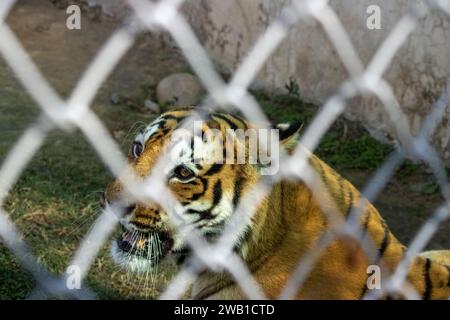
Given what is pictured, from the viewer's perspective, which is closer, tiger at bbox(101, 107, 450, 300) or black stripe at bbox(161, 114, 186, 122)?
tiger at bbox(101, 107, 450, 300)

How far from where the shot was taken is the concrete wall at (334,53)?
12.5 feet

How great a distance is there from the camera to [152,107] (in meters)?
4.48

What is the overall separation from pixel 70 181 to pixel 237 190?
1.41 metres

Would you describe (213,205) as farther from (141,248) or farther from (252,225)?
(141,248)

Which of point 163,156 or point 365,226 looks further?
point 365,226

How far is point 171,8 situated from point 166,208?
0.80 meters

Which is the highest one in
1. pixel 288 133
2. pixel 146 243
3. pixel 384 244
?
pixel 288 133

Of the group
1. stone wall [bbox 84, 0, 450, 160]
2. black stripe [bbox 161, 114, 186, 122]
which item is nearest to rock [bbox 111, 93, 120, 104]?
stone wall [bbox 84, 0, 450, 160]

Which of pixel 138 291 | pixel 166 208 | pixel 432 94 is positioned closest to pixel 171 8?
pixel 166 208

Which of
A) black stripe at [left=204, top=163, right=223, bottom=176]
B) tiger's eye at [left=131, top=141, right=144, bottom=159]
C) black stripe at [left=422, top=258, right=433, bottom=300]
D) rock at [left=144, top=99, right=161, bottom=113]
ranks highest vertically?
Answer: rock at [left=144, top=99, right=161, bottom=113]

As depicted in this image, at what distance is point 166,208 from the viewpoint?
7.30 feet

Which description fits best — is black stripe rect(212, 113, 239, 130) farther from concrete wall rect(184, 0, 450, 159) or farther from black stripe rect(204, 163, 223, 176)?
concrete wall rect(184, 0, 450, 159)

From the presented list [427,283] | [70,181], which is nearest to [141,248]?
[427,283]

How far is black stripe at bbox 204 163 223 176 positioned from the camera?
2.25m
